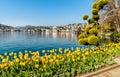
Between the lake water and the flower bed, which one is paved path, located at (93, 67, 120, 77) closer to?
the flower bed

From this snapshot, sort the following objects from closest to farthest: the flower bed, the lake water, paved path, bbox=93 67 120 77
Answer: the flower bed < paved path, bbox=93 67 120 77 < the lake water

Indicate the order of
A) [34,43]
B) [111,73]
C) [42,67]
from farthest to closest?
[34,43] → [111,73] → [42,67]

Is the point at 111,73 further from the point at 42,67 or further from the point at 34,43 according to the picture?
the point at 34,43

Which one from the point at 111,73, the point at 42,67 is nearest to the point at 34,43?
the point at 42,67

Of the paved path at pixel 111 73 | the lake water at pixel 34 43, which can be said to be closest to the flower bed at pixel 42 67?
the paved path at pixel 111 73

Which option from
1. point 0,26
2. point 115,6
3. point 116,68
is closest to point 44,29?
point 0,26

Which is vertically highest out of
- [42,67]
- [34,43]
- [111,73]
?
[42,67]

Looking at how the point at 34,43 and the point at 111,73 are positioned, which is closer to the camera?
the point at 111,73

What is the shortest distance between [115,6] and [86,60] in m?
13.1

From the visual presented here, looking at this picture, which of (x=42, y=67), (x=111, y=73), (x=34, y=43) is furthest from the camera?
(x=34, y=43)

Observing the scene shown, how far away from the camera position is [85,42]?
55.5ft

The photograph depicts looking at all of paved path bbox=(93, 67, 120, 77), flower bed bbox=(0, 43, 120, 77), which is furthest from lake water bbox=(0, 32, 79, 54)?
paved path bbox=(93, 67, 120, 77)

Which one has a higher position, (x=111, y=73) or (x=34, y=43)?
(x=111, y=73)

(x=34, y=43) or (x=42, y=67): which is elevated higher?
(x=42, y=67)
